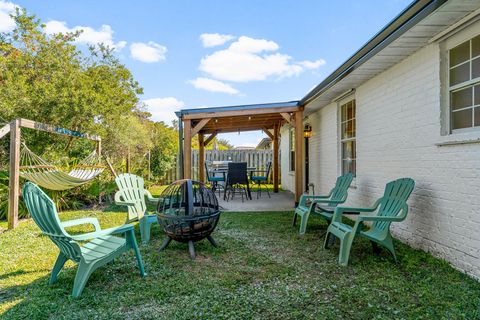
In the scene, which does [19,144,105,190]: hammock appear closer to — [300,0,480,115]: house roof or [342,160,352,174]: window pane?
[300,0,480,115]: house roof

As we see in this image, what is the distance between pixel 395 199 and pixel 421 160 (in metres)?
0.58

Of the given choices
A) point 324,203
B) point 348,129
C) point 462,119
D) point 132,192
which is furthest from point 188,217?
point 348,129

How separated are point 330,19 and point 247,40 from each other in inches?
236

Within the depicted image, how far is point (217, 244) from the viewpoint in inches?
156

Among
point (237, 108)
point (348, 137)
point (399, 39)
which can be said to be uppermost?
point (399, 39)

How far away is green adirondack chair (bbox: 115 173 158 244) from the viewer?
13.6ft

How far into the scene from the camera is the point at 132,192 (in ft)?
15.0

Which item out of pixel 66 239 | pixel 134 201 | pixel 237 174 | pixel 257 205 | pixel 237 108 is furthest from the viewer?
pixel 237 174

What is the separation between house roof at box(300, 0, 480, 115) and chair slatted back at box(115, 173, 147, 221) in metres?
3.73

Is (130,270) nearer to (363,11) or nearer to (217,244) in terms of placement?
(217,244)

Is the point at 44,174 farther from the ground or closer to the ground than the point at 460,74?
closer to the ground

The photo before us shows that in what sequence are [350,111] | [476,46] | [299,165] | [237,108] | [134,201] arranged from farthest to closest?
[237,108], [299,165], [350,111], [134,201], [476,46]

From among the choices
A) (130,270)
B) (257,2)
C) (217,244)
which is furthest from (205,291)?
(257,2)

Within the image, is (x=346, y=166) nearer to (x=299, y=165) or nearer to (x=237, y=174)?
(x=299, y=165)
